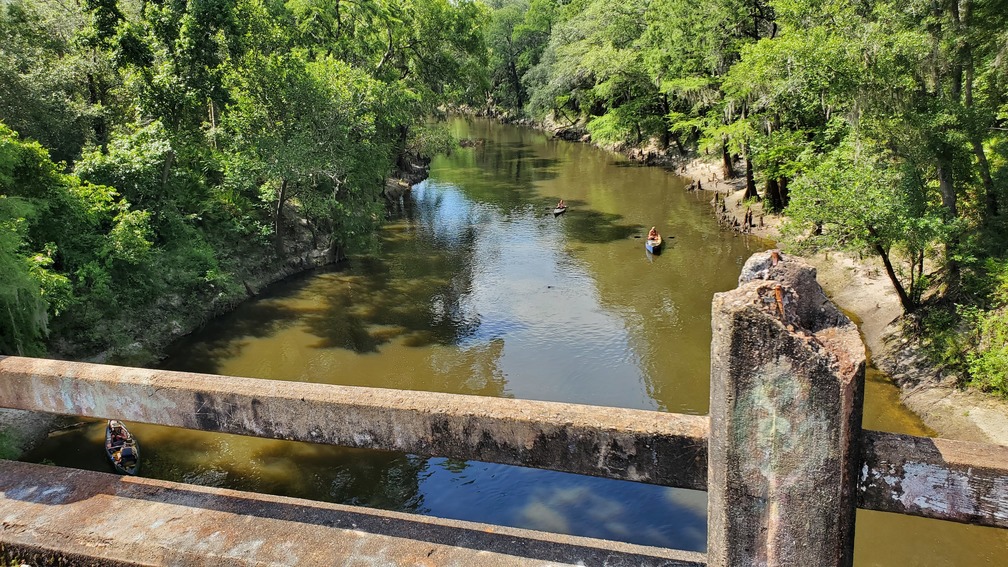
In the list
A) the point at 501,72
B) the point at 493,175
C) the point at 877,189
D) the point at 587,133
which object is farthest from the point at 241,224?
the point at 501,72

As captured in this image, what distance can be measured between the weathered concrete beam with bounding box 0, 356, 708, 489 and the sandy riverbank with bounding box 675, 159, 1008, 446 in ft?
37.7

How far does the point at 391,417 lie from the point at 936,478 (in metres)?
2.76

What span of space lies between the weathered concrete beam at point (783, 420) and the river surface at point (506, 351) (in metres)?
8.82

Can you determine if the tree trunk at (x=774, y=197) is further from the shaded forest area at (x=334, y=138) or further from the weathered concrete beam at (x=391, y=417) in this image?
the weathered concrete beam at (x=391, y=417)

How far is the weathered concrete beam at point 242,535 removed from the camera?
3.88 meters

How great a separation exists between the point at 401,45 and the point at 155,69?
40.1 feet

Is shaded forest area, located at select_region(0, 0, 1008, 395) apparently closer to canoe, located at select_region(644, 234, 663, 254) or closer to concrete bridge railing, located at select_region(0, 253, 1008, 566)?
canoe, located at select_region(644, 234, 663, 254)

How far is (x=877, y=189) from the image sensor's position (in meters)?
13.6

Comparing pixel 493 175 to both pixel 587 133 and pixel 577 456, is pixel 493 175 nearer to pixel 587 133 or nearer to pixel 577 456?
pixel 587 133

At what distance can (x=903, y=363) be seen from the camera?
14.7 meters

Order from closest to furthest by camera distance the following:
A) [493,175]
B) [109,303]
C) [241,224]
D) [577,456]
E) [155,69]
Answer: [577,456], [109,303], [155,69], [241,224], [493,175]

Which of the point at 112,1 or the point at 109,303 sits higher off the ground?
the point at 112,1

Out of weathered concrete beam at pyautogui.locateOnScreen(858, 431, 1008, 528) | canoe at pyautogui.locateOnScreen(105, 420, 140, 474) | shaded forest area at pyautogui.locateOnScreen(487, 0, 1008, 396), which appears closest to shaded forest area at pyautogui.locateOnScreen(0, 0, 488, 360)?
canoe at pyautogui.locateOnScreen(105, 420, 140, 474)

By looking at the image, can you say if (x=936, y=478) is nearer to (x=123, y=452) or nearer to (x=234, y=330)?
(x=123, y=452)
